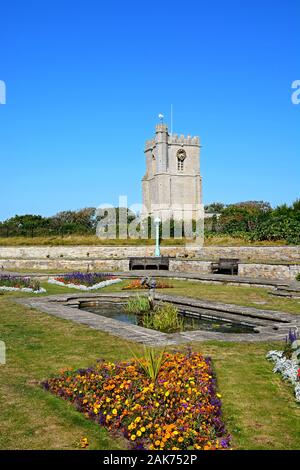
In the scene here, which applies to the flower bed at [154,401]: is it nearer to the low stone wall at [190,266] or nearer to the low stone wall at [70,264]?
the low stone wall at [190,266]

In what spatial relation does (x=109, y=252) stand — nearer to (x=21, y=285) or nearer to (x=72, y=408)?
(x=21, y=285)

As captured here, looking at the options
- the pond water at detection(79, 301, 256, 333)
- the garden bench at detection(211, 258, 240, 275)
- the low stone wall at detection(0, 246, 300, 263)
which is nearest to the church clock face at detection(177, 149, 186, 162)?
the low stone wall at detection(0, 246, 300, 263)

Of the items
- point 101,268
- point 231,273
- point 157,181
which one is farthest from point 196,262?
point 157,181

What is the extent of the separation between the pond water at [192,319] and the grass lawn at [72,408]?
207cm

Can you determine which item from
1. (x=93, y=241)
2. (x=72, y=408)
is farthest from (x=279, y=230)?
(x=72, y=408)

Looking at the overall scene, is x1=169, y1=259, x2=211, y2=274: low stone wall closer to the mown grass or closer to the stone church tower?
the mown grass

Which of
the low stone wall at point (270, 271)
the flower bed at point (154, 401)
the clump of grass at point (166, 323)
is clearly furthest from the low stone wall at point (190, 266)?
the flower bed at point (154, 401)

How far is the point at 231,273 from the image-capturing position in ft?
71.8

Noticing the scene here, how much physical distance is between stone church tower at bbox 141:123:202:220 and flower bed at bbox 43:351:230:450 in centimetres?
5688

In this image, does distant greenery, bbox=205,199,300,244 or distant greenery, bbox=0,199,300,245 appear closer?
distant greenery, bbox=205,199,300,244

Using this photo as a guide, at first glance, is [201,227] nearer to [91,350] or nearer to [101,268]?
[101,268]

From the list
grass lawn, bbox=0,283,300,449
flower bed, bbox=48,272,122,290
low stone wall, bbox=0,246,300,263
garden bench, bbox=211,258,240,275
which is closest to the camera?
grass lawn, bbox=0,283,300,449

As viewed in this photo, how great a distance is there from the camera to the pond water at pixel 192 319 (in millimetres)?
10219

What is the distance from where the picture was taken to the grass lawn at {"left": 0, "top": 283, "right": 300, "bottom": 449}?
14.5 feet
